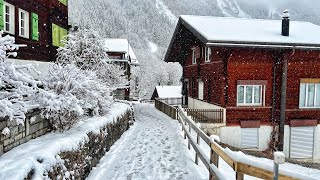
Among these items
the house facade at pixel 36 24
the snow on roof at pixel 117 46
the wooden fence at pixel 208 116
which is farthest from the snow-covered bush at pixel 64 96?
the snow on roof at pixel 117 46

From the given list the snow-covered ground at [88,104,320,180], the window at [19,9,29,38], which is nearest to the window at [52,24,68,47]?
the window at [19,9,29,38]

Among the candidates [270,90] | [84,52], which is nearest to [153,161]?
[270,90]

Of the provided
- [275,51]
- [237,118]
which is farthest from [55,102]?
[275,51]

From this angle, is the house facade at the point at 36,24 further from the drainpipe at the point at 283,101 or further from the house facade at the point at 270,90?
the drainpipe at the point at 283,101

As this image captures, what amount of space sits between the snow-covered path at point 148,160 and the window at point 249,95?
20.6 ft

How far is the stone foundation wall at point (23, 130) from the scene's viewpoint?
6004 mm

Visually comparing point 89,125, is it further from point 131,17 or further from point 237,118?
point 131,17

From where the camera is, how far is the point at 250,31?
64.2 ft

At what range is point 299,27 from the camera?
73.5 feet

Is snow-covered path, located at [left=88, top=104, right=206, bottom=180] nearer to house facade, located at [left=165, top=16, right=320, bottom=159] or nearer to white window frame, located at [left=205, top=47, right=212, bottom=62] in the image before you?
house facade, located at [left=165, top=16, right=320, bottom=159]

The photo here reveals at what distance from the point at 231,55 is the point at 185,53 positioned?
406 inches

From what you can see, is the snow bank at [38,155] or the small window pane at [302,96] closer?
the snow bank at [38,155]

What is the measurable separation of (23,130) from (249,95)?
14.5 meters

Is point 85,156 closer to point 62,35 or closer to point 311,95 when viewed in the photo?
point 62,35
